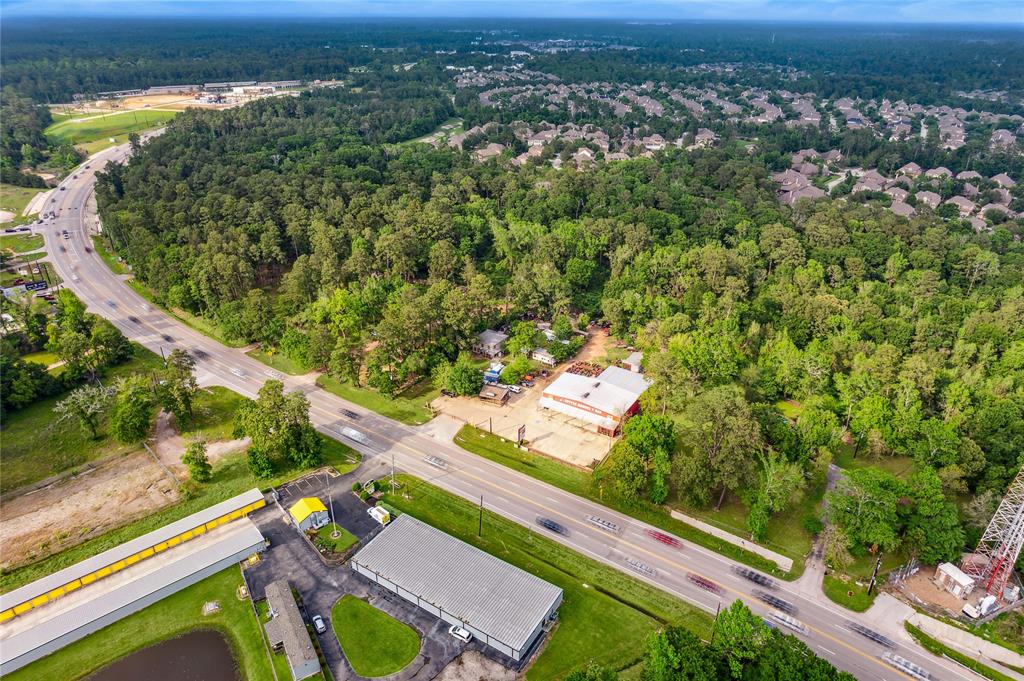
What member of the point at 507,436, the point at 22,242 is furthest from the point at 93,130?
the point at 507,436

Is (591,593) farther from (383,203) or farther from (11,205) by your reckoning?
(11,205)

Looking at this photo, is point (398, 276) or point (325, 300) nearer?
point (325, 300)

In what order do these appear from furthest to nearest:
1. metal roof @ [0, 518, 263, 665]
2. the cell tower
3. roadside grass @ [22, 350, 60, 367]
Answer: roadside grass @ [22, 350, 60, 367] → the cell tower → metal roof @ [0, 518, 263, 665]

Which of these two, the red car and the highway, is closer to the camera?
the highway

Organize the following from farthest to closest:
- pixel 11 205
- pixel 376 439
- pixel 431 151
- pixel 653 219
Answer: pixel 431 151 < pixel 11 205 < pixel 653 219 < pixel 376 439

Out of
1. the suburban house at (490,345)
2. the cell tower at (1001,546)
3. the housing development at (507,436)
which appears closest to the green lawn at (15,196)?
the housing development at (507,436)

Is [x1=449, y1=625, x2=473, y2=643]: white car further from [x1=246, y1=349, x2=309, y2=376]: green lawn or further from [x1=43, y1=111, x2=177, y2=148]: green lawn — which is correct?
[x1=43, y1=111, x2=177, y2=148]: green lawn

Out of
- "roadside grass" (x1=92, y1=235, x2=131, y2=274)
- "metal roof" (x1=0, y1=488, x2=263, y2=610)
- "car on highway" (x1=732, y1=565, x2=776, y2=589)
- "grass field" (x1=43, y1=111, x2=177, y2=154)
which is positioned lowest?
"car on highway" (x1=732, y1=565, x2=776, y2=589)

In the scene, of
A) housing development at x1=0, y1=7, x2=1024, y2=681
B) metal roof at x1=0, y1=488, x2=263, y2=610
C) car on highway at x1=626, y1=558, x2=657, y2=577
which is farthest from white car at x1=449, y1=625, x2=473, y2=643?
metal roof at x1=0, y1=488, x2=263, y2=610

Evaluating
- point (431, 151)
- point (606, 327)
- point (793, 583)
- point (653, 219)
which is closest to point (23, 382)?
point (606, 327)
